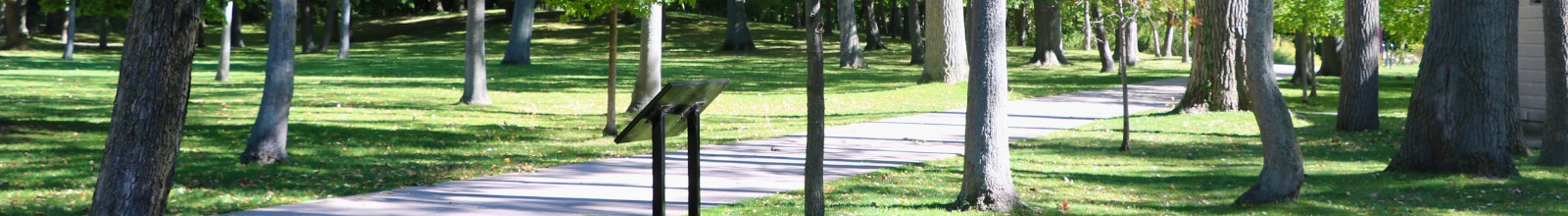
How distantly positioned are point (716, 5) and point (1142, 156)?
6074 cm

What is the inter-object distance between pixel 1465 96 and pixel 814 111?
686 centimetres

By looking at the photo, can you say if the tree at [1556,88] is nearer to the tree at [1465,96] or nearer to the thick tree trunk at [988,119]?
the tree at [1465,96]

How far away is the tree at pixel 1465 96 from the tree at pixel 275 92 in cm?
927

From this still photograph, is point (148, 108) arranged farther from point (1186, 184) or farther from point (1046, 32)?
point (1046, 32)

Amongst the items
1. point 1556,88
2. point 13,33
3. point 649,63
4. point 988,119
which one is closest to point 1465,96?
point 1556,88

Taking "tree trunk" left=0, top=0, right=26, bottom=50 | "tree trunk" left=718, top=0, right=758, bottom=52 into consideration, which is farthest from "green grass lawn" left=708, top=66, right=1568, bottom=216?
"tree trunk" left=0, top=0, right=26, bottom=50

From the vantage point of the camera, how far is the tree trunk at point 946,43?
88.5 ft

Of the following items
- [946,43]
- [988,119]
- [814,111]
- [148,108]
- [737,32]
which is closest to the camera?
[148,108]

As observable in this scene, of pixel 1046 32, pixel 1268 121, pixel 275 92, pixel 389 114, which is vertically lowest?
pixel 389 114

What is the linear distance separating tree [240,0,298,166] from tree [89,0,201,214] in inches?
189

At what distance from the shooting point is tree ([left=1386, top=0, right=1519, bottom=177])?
1133cm

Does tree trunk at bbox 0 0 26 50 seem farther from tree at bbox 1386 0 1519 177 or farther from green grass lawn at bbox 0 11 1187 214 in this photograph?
tree at bbox 1386 0 1519 177

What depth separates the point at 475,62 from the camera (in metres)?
20.1

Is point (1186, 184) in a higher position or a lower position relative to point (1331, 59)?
lower
